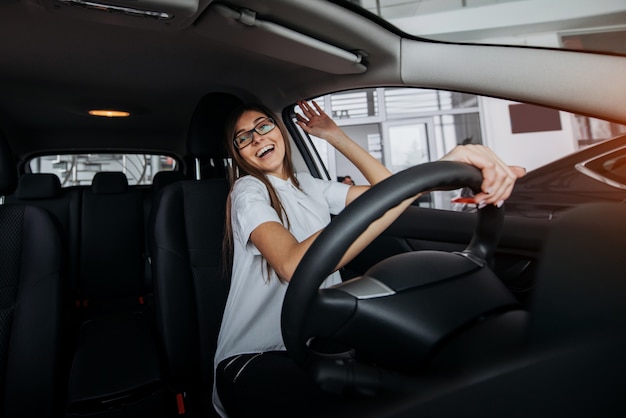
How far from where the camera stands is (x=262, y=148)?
134 centimetres

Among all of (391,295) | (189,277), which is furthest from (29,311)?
(391,295)

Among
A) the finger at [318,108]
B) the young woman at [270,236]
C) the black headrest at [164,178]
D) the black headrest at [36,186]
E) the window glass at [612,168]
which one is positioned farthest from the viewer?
the black headrest at [164,178]

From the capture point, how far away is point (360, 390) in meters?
0.48

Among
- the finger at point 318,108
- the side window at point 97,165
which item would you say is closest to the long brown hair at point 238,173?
the finger at point 318,108

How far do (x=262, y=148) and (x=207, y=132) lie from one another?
1.96 ft

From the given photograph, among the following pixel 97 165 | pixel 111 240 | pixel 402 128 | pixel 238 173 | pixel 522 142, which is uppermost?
pixel 402 128

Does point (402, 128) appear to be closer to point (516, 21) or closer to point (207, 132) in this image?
point (207, 132)

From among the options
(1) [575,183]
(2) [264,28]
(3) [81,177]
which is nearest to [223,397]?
(2) [264,28]

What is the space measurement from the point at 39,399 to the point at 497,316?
1249mm

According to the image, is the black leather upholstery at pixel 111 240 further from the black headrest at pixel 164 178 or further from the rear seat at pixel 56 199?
the black headrest at pixel 164 178

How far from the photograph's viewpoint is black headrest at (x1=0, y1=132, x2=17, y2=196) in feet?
4.21

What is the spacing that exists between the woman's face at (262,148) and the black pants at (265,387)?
0.62 metres

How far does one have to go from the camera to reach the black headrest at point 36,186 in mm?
2764

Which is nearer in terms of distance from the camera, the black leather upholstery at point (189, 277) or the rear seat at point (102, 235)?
the black leather upholstery at point (189, 277)
